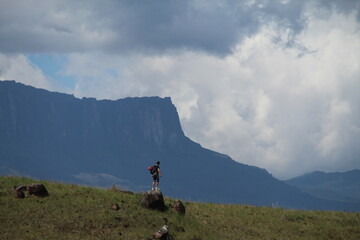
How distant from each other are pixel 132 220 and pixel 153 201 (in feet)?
12.7

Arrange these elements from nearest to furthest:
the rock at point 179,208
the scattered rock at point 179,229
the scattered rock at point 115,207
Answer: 1. the scattered rock at point 179,229
2. the scattered rock at point 115,207
3. the rock at point 179,208

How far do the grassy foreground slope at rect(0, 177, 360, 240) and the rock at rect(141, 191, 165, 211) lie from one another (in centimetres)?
64

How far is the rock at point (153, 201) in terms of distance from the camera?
122 ft

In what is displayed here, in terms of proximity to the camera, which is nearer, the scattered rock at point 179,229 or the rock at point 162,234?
the rock at point 162,234

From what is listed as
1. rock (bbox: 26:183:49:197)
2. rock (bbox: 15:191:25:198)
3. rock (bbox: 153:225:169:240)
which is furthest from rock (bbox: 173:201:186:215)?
rock (bbox: 15:191:25:198)

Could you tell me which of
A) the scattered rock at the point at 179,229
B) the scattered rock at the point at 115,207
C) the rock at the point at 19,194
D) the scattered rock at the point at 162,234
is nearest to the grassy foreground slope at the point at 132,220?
the scattered rock at the point at 179,229

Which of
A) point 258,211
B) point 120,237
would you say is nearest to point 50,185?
point 120,237

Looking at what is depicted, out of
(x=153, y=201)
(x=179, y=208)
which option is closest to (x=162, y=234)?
(x=153, y=201)

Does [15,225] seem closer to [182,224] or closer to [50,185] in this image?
[50,185]

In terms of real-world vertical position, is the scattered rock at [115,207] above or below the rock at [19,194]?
below

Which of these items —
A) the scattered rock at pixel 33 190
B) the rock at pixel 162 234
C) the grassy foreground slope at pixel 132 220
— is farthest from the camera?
the scattered rock at pixel 33 190

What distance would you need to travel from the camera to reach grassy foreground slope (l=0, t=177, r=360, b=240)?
30156 mm

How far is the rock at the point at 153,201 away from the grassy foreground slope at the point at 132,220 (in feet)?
2.10

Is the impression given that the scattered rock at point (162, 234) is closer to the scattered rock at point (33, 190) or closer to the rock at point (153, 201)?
the rock at point (153, 201)
